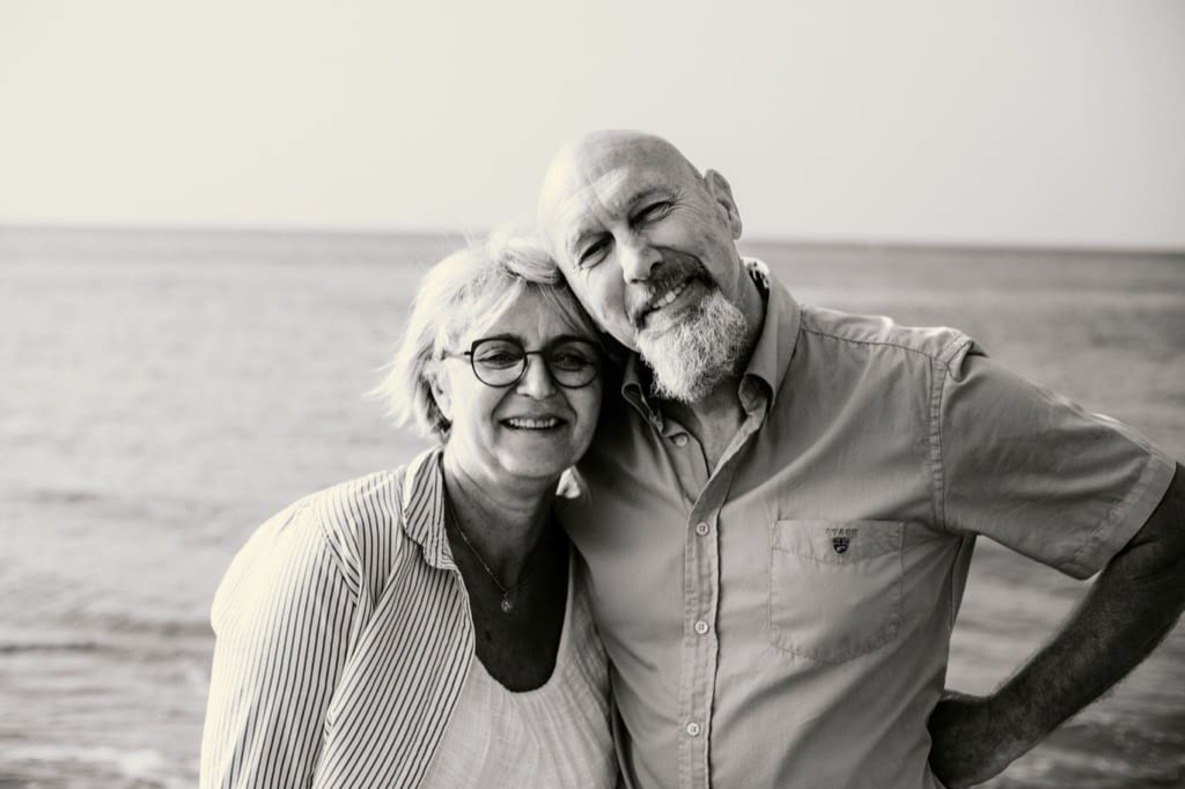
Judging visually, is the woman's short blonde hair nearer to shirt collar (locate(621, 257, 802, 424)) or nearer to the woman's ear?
the woman's ear

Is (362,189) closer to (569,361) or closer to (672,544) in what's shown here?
(569,361)

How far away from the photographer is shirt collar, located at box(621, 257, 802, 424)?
7.15 feet

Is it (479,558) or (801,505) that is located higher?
(801,505)

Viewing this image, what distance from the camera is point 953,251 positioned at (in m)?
37.3

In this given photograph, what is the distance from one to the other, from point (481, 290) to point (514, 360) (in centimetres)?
15

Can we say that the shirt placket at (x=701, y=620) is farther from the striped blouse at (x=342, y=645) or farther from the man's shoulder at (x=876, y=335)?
the striped blouse at (x=342, y=645)

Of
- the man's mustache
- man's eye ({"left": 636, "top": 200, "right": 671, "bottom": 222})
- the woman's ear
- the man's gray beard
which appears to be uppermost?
man's eye ({"left": 636, "top": 200, "right": 671, "bottom": 222})

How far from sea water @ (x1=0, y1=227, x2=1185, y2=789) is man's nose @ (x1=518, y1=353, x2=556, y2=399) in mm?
1208

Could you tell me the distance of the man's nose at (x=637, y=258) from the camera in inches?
86.7

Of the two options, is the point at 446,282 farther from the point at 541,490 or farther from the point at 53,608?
the point at 53,608

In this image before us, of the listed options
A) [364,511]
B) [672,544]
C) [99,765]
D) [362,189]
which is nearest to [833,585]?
[672,544]

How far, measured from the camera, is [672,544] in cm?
221

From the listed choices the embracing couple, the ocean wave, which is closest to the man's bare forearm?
the embracing couple

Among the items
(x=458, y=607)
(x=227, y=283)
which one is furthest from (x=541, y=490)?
(x=227, y=283)
